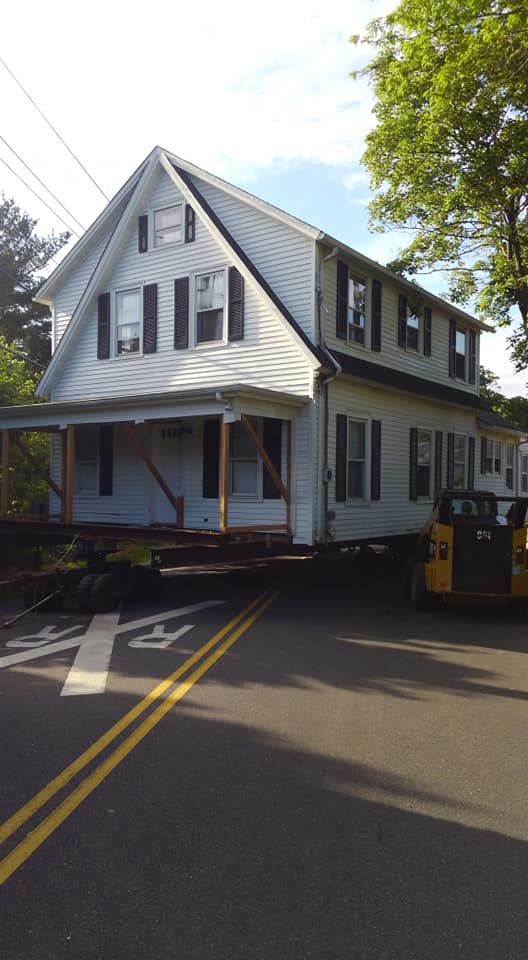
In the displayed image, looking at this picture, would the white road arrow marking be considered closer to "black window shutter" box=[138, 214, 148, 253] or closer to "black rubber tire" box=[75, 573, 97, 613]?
"black rubber tire" box=[75, 573, 97, 613]

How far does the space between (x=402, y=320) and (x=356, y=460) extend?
4.60m

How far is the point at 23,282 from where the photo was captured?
4091 centimetres

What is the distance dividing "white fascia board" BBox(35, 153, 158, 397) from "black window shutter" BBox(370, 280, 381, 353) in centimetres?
577

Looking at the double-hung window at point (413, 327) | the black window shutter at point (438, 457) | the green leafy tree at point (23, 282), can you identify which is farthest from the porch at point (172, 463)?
the green leafy tree at point (23, 282)

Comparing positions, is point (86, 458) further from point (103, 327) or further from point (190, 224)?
point (190, 224)

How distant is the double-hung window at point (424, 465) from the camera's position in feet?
60.3

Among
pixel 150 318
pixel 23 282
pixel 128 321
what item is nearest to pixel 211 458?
pixel 150 318

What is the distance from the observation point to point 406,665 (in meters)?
8.35

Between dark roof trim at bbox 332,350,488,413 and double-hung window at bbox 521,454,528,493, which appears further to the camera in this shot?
double-hung window at bbox 521,454,528,493

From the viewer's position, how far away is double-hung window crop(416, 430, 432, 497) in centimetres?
1839

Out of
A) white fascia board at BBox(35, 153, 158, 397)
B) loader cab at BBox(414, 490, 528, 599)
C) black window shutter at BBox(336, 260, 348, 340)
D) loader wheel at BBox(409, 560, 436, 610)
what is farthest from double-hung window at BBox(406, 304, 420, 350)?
loader cab at BBox(414, 490, 528, 599)

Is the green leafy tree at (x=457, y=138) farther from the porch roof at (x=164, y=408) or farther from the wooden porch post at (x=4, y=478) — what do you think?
the wooden porch post at (x=4, y=478)

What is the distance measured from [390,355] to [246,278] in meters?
4.35

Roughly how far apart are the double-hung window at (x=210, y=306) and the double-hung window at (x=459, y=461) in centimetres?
816
